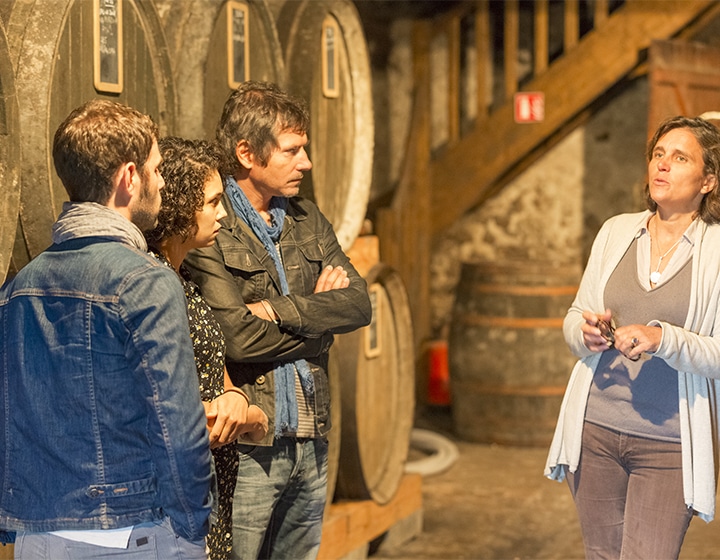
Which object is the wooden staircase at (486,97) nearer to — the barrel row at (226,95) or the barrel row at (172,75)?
the barrel row at (226,95)

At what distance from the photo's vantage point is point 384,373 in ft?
13.7

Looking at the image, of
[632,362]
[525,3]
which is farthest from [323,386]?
[525,3]

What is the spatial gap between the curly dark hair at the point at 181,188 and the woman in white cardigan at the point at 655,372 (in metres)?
1.03

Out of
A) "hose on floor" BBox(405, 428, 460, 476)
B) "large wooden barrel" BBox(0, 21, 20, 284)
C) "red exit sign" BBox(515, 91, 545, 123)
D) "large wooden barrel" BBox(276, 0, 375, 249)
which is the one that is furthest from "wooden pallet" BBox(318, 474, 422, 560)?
"red exit sign" BBox(515, 91, 545, 123)

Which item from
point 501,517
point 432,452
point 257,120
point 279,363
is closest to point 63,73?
point 257,120

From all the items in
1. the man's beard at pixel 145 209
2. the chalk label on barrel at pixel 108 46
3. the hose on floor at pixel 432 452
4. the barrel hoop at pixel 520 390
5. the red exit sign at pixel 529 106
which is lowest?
the hose on floor at pixel 432 452

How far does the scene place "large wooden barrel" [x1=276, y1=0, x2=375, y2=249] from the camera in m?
3.47

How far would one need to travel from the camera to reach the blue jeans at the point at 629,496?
101 inches

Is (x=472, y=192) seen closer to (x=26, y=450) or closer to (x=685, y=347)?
(x=685, y=347)

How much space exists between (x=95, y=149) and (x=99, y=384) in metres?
0.40

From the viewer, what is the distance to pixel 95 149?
1759 millimetres

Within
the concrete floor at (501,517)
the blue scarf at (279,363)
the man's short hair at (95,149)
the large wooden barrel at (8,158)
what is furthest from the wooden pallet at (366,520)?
the man's short hair at (95,149)

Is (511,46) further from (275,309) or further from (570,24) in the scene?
(275,309)

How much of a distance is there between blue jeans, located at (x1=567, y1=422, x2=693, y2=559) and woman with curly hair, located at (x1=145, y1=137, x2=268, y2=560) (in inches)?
35.9
